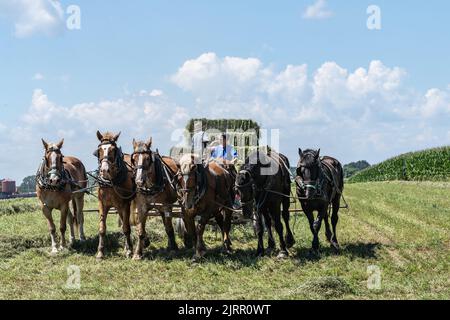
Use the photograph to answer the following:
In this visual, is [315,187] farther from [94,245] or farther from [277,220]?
[94,245]

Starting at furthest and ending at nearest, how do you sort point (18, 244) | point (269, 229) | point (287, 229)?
point (18, 244) → point (287, 229) → point (269, 229)

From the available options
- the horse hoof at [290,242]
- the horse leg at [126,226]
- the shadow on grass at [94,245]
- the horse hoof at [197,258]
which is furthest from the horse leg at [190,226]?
the horse hoof at [290,242]

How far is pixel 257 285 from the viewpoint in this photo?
395 inches

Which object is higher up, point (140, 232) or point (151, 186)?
point (151, 186)

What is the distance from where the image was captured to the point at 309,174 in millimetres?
12383

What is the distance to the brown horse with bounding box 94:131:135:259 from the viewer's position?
12.3 m

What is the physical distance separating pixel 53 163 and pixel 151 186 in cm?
235

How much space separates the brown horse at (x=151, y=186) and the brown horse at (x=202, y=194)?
1.49 feet

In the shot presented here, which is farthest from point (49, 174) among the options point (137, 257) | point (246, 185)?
point (246, 185)

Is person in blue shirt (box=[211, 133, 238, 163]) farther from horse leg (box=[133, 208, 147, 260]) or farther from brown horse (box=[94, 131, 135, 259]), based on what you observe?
horse leg (box=[133, 208, 147, 260])

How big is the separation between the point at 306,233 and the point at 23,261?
7.14 m

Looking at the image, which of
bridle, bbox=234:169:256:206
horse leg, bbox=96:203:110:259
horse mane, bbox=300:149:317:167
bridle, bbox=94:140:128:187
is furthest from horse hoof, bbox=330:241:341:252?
horse leg, bbox=96:203:110:259
